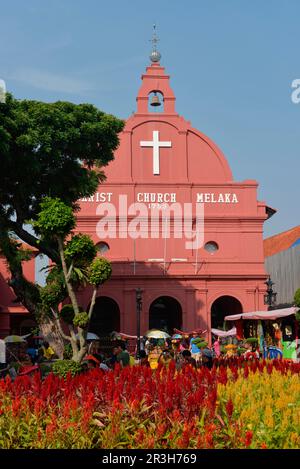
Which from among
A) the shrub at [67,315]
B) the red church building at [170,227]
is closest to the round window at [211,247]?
the red church building at [170,227]

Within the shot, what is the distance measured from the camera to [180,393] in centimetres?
688

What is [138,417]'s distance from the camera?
6.57m

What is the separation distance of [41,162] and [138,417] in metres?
15.1

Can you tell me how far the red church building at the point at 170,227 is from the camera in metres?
32.1

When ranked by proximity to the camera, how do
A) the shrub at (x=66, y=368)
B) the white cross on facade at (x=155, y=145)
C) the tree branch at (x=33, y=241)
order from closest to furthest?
the shrub at (x=66, y=368) → the tree branch at (x=33, y=241) → the white cross on facade at (x=155, y=145)

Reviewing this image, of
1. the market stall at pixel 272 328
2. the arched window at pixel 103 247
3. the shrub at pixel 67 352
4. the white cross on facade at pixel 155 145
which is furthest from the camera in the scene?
the white cross on facade at pixel 155 145

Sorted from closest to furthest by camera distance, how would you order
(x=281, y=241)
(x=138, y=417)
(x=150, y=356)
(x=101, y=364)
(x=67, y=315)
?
1. (x=138, y=417)
2. (x=101, y=364)
3. (x=150, y=356)
4. (x=67, y=315)
5. (x=281, y=241)

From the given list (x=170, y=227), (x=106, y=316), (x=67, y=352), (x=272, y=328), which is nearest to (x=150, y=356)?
(x=67, y=352)

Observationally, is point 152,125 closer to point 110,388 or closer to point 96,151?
point 96,151

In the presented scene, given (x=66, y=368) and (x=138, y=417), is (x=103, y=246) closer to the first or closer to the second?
(x=66, y=368)

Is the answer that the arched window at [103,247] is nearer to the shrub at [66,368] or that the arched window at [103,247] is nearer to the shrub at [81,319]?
the shrub at [81,319]

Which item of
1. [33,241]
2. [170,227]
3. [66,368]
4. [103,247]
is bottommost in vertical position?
[66,368]

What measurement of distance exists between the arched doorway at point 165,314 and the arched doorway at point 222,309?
2043mm

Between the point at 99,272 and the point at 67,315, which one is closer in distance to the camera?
the point at 99,272
